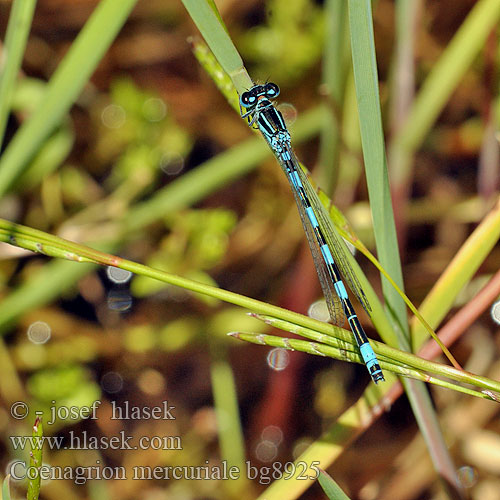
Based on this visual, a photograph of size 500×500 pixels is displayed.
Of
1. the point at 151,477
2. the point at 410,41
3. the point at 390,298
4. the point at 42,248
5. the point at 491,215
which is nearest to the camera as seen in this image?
the point at 42,248

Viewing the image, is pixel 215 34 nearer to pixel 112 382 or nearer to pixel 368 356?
pixel 368 356

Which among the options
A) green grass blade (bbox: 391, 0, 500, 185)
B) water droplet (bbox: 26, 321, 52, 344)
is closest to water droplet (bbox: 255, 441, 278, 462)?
water droplet (bbox: 26, 321, 52, 344)

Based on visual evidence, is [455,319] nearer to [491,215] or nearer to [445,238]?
[491,215]

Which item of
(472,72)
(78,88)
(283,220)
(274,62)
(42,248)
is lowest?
(42,248)

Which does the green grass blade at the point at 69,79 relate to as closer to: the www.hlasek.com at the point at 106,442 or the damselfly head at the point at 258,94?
the damselfly head at the point at 258,94

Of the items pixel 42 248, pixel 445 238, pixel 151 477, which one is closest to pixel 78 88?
pixel 42 248

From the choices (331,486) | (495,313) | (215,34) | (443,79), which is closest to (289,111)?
(443,79)

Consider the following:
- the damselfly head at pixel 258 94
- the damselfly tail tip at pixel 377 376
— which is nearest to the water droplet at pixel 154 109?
the damselfly head at pixel 258 94

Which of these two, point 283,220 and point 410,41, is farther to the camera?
point 283,220
